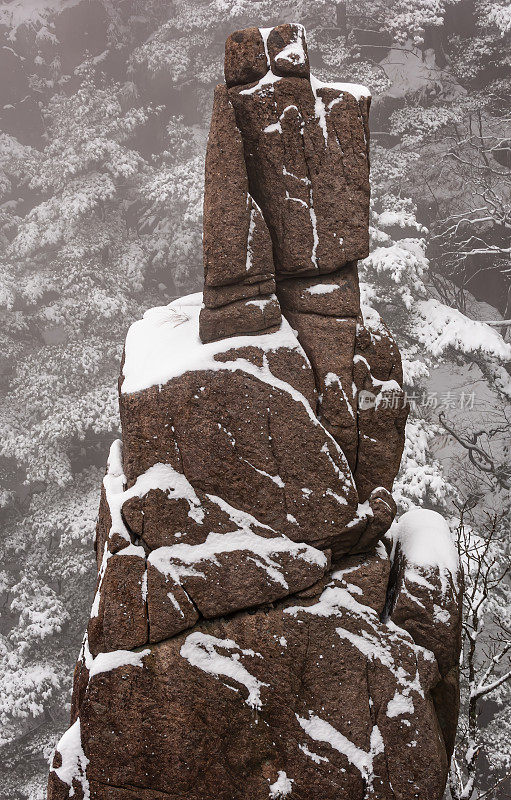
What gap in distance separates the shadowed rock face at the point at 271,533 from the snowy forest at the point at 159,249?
6.06 metres

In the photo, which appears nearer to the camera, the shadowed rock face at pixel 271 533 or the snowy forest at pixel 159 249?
the shadowed rock face at pixel 271 533

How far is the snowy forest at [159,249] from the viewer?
11.7m

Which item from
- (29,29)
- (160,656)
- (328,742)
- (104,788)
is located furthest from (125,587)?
(29,29)

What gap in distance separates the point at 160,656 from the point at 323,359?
2367 millimetres

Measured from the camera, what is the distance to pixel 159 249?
15625 millimetres

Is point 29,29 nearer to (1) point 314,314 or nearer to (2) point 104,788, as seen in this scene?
(1) point 314,314

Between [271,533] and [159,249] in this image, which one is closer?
[271,533]

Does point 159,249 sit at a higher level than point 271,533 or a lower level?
lower

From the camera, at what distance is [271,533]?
4.32 m

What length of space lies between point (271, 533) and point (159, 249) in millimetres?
12535

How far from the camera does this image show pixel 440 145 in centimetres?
1528

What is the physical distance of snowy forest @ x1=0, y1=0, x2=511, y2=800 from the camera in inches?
461

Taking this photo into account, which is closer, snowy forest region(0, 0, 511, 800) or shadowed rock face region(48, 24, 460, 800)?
shadowed rock face region(48, 24, 460, 800)

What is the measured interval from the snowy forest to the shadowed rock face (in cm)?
606
